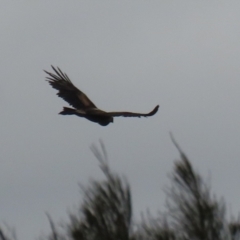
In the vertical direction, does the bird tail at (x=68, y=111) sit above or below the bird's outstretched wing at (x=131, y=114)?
above

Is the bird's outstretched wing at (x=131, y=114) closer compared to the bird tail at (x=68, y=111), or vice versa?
the bird's outstretched wing at (x=131, y=114)

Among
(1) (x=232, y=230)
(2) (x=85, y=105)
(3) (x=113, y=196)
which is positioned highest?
(2) (x=85, y=105)

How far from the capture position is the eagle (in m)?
23.5

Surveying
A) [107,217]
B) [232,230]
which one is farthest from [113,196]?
[232,230]

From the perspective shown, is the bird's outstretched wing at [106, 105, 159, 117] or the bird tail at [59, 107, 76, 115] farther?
the bird tail at [59, 107, 76, 115]

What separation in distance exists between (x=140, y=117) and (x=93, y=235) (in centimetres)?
200

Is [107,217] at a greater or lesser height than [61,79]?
lesser

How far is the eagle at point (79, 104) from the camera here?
77.2 ft

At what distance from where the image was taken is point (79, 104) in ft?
82.4

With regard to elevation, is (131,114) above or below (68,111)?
below

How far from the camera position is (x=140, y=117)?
23391 mm

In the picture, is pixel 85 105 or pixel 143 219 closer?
pixel 143 219

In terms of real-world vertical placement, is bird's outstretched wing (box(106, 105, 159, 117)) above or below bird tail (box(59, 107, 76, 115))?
below

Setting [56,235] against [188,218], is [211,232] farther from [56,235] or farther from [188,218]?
[56,235]
